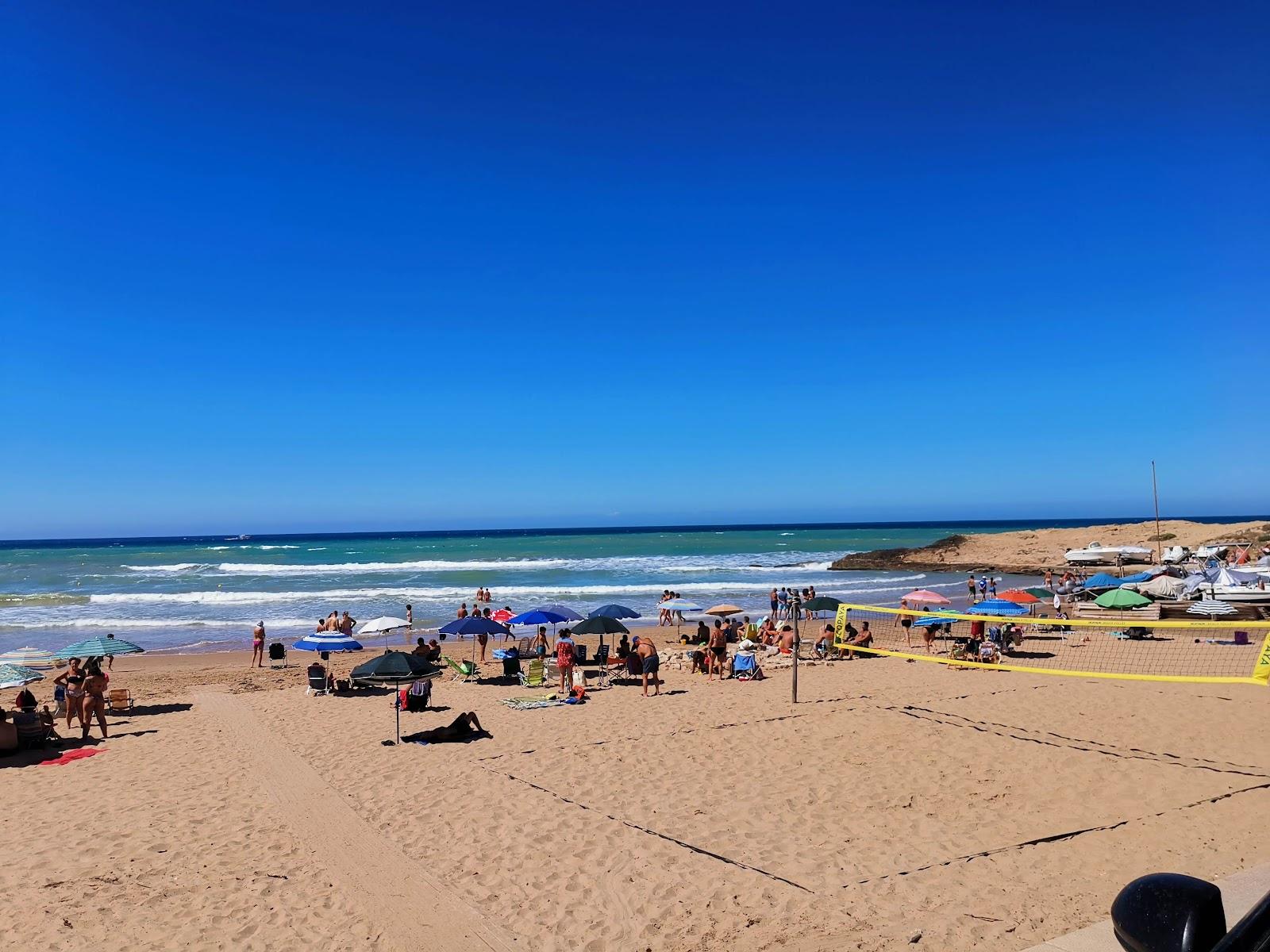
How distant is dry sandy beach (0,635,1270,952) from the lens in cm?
577

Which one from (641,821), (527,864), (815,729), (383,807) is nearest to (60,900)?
(383,807)

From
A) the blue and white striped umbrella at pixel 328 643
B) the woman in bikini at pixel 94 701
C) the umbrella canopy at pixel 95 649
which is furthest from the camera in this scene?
the blue and white striped umbrella at pixel 328 643

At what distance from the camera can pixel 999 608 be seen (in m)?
18.4

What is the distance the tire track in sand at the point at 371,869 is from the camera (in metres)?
5.64

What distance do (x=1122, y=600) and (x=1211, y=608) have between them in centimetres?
359

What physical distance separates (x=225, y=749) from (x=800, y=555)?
212 ft

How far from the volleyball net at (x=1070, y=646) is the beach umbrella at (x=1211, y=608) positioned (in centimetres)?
52

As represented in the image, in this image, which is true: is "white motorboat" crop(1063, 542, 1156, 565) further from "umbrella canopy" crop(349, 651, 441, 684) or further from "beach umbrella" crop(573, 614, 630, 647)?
"umbrella canopy" crop(349, 651, 441, 684)

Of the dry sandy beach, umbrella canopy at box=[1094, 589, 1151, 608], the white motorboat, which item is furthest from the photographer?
the white motorboat

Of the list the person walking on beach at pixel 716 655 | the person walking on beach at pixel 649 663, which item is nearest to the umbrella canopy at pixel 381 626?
the person walking on beach at pixel 649 663

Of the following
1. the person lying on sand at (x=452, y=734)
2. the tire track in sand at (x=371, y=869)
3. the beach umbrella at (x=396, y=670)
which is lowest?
the person lying on sand at (x=452, y=734)

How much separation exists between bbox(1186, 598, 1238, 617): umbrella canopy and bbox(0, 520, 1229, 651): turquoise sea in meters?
12.4

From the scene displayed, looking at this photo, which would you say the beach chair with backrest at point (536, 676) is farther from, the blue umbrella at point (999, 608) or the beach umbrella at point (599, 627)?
the blue umbrella at point (999, 608)

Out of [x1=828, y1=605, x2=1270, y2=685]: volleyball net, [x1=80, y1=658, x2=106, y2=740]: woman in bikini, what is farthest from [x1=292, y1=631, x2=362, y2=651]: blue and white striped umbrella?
[x1=828, y1=605, x2=1270, y2=685]: volleyball net
